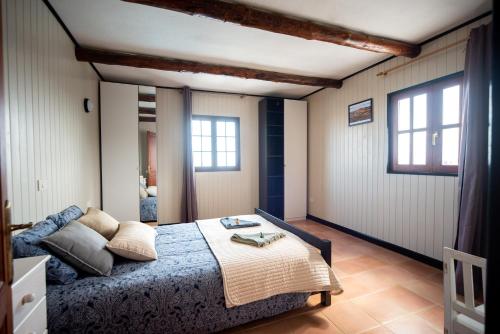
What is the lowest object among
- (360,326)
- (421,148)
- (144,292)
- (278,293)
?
(360,326)

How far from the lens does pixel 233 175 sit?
467 centimetres

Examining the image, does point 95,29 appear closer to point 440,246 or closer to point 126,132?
point 126,132

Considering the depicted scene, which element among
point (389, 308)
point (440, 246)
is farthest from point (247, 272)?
point (440, 246)

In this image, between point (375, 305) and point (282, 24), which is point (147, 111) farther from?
point (375, 305)

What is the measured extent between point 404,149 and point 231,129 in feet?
9.90

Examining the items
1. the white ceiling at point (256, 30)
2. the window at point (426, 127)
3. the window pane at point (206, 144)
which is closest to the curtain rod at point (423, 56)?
the white ceiling at point (256, 30)

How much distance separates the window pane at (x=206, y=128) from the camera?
4.46 m

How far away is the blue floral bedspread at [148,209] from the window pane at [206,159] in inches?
44.4

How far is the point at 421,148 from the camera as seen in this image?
2801 mm

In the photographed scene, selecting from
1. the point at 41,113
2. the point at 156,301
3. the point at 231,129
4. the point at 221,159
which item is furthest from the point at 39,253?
the point at 231,129

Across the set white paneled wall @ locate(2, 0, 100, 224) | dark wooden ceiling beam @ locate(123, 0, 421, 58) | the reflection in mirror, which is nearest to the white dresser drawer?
white paneled wall @ locate(2, 0, 100, 224)

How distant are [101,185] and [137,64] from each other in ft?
6.58

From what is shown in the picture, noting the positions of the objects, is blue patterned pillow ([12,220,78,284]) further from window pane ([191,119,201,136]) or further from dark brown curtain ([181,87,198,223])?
window pane ([191,119,201,136])

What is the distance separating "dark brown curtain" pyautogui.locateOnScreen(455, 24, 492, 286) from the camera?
6.46 ft
